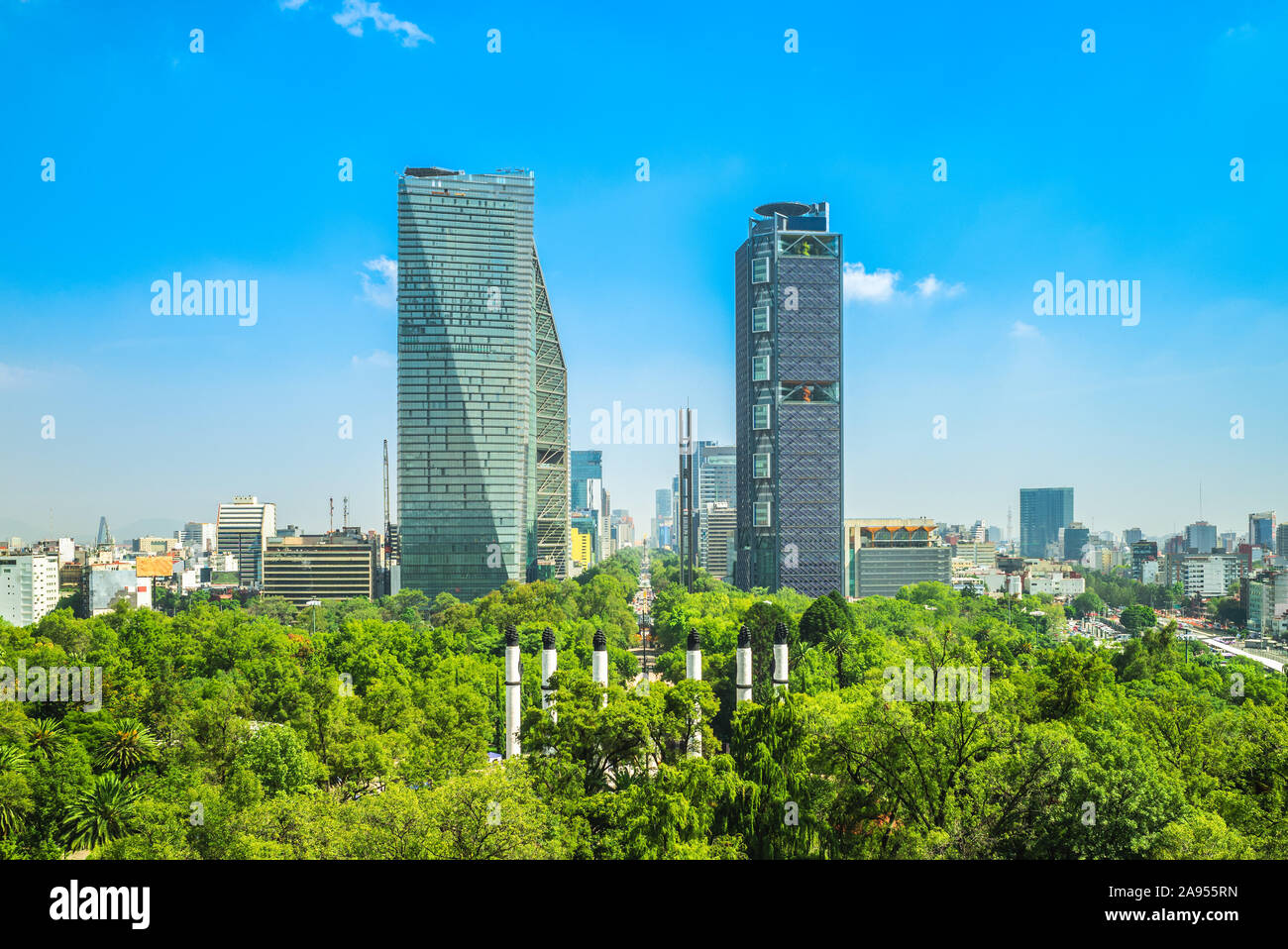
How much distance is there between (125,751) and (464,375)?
65.2 m

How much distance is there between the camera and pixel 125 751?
28.6 meters

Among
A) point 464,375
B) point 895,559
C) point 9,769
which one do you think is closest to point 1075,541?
point 895,559

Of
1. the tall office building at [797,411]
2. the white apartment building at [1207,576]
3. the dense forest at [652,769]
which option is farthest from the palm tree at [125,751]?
the white apartment building at [1207,576]

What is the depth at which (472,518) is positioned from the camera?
91.4m

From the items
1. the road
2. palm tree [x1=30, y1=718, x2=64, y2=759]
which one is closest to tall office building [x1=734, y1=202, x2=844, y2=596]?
the road

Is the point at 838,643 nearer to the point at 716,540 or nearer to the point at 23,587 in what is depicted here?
the point at 23,587

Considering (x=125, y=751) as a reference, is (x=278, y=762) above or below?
above

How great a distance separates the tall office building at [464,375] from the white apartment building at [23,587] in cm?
4252

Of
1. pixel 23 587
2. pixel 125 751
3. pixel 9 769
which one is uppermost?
pixel 9 769

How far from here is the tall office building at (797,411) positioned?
3846 inches

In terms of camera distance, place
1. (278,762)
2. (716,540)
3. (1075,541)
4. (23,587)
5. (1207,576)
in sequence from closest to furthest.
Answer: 1. (278,762)
2. (23,587)
3. (1207,576)
4. (716,540)
5. (1075,541)

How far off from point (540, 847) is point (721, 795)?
6134 mm

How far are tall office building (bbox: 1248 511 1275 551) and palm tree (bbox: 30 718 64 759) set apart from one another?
172015mm

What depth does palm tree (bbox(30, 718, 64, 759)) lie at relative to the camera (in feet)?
Answer: 92.0
